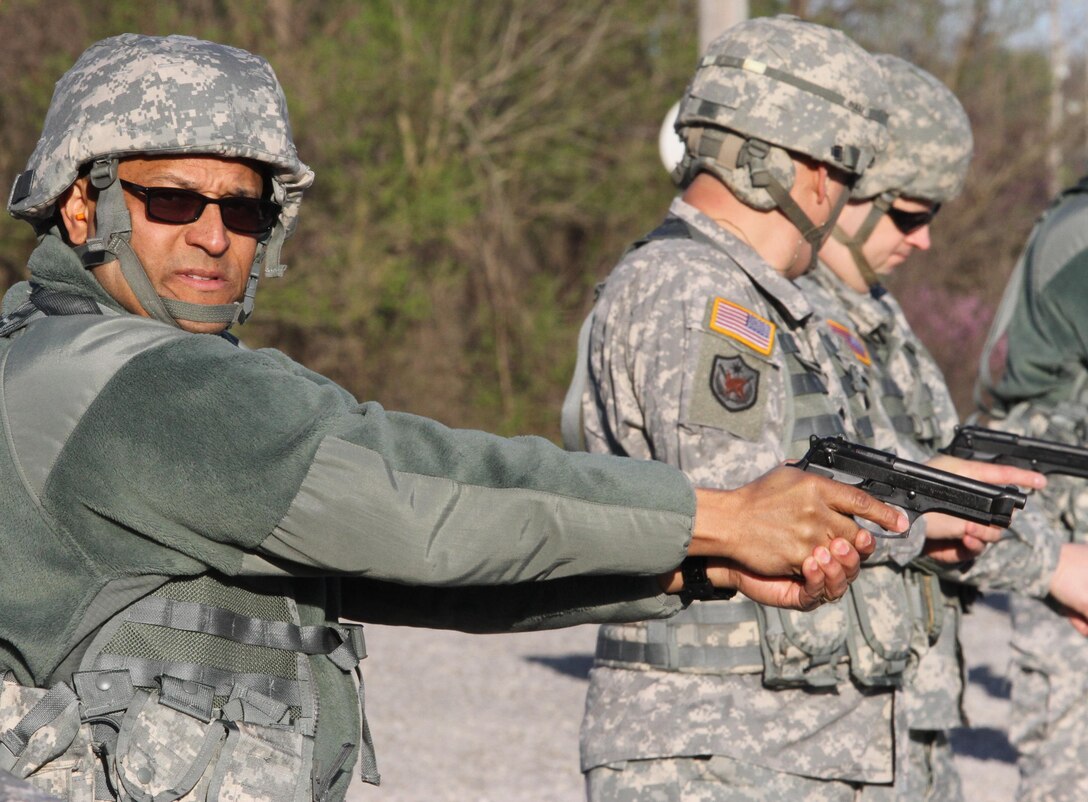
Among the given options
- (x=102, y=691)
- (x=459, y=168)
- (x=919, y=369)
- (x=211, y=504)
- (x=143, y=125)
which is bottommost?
(x=459, y=168)

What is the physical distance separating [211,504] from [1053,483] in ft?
13.5

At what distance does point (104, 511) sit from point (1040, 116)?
20357 millimetres

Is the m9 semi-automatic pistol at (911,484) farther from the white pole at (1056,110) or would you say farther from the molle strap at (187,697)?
the white pole at (1056,110)

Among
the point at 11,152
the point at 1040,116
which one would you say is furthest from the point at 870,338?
the point at 1040,116

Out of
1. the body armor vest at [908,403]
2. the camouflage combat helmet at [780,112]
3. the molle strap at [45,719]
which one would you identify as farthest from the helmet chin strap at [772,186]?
the molle strap at [45,719]

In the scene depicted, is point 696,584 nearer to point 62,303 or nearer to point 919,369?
point 62,303

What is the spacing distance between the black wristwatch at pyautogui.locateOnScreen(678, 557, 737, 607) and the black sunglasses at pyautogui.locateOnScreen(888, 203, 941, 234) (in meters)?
2.30

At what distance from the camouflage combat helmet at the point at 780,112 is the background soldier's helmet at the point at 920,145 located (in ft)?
2.65

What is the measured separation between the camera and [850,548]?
2475 millimetres

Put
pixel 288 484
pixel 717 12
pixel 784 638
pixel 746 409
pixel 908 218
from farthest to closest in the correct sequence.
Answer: pixel 717 12 → pixel 908 218 → pixel 784 638 → pixel 746 409 → pixel 288 484

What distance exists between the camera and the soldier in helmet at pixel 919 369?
13.4 ft

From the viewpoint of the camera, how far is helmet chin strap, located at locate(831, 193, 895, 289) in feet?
15.0

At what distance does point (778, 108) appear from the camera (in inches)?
143

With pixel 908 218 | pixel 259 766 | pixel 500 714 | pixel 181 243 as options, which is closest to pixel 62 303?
pixel 181 243
